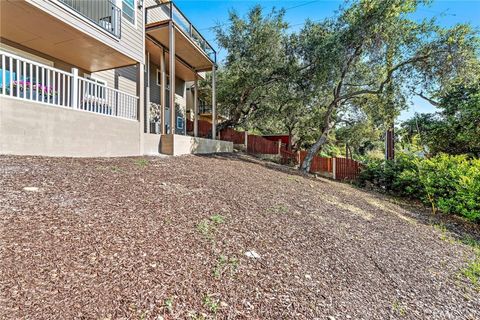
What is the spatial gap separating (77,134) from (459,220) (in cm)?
1045

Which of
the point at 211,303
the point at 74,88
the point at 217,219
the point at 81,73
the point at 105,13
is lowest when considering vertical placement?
the point at 211,303

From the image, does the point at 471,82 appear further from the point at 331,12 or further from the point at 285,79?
the point at 285,79

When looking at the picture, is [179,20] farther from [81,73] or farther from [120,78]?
[81,73]

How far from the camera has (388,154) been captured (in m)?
11.9

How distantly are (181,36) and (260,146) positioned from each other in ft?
30.0

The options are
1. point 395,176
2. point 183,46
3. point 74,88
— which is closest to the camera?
point 74,88

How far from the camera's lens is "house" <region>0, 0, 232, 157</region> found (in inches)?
191

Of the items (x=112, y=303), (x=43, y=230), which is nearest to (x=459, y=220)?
(x=112, y=303)

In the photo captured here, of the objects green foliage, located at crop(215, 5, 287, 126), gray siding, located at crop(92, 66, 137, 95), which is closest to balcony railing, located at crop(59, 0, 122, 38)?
gray siding, located at crop(92, 66, 137, 95)

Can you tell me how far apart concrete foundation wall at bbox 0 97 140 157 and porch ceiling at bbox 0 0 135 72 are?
220cm

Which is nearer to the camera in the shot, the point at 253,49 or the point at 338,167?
the point at 253,49

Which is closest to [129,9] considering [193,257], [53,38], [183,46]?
[183,46]

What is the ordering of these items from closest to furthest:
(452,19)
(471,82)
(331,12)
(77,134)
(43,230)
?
(43,230), (77,134), (452,19), (471,82), (331,12)

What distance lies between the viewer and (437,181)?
7.62m
